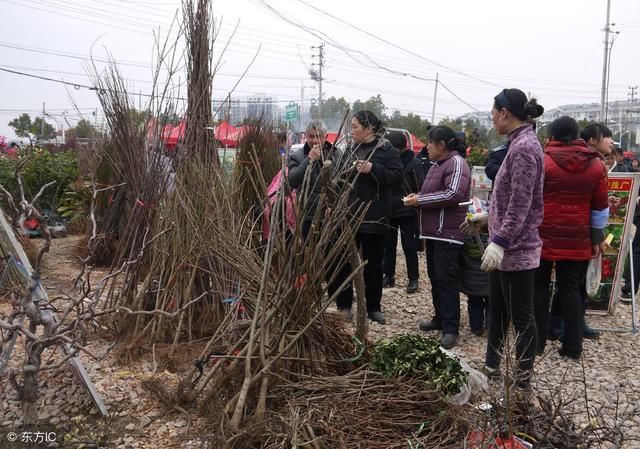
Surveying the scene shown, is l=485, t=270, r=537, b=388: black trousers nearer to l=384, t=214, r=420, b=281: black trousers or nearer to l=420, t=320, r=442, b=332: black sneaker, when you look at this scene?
l=420, t=320, r=442, b=332: black sneaker

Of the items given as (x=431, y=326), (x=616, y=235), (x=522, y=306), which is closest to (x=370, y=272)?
(x=431, y=326)

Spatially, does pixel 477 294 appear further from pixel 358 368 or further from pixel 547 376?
pixel 358 368

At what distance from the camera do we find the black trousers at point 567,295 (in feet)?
11.6

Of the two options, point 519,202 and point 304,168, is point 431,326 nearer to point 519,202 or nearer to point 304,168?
point 304,168

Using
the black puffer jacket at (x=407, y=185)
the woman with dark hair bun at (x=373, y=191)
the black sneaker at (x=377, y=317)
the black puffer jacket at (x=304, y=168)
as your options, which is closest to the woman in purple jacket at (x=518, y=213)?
the black puffer jacket at (x=304, y=168)

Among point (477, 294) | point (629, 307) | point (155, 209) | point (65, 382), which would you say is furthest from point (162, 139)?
point (629, 307)

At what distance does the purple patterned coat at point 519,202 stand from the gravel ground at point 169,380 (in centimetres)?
58

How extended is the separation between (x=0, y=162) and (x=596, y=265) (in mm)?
7862

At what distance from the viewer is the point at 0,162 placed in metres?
7.91

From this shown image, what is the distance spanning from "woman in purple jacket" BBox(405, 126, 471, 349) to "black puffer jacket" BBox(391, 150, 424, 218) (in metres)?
1.70

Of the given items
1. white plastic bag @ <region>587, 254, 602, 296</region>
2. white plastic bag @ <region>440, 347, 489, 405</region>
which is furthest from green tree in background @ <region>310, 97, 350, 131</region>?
white plastic bag @ <region>587, 254, 602, 296</region>

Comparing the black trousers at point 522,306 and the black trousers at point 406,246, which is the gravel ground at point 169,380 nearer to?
the black trousers at point 522,306

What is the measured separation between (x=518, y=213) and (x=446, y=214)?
46.1 inches

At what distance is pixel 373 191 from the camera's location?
4.21 metres
